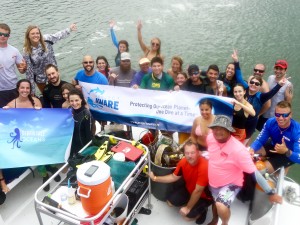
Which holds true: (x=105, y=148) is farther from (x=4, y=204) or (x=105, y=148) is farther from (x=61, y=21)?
(x=61, y=21)

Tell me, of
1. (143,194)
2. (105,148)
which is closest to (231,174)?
(143,194)

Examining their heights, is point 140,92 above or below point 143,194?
above

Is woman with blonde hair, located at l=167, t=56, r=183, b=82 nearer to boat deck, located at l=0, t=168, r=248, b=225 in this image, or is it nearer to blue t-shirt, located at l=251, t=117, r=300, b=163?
blue t-shirt, located at l=251, t=117, r=300, b=163

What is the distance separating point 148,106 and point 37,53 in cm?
246

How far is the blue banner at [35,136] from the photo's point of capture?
488 cm

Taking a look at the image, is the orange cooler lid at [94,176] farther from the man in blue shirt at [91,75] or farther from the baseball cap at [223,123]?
the man in blue shirt at [91,75]

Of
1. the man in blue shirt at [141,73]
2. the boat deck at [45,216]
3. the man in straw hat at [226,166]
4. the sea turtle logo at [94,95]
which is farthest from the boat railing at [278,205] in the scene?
the sea turtle logo at [94,95]

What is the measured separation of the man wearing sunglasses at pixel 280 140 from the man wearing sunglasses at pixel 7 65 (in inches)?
177

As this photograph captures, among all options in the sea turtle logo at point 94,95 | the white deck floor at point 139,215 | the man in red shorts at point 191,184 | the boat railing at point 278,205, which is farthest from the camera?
the sea turtle logo at point 94,95

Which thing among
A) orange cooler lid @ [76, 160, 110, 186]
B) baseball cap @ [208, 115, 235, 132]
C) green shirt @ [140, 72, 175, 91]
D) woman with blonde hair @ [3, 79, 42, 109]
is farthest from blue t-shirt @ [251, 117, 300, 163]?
woman with blonde hair @ [3, 79, 42, 109]

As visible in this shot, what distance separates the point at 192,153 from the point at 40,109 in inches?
105

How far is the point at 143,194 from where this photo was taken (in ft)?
14.9

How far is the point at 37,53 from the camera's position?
20.2 feet

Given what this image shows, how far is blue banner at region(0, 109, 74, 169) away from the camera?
488 cm
